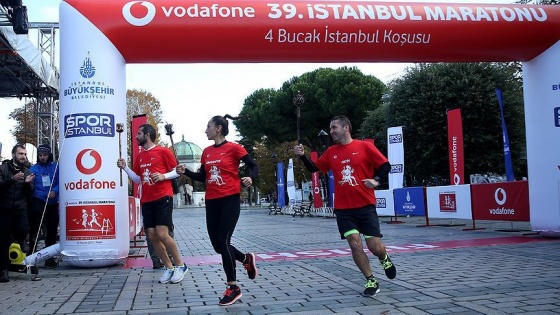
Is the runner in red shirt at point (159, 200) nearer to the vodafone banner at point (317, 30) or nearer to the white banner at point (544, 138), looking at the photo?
the vodafone banner at point (317, 30)

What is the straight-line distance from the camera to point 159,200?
721cm

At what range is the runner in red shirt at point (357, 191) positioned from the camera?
19.5 feet

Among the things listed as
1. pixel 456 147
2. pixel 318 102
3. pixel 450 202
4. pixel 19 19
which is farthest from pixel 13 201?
pixel 318 102

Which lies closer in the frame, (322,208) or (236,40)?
(236,40)

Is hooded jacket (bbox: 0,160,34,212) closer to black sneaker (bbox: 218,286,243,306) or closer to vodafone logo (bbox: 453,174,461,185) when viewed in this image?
black sneaker (bbox: 218,286,243,306)

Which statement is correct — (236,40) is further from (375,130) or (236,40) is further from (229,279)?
(375,130)

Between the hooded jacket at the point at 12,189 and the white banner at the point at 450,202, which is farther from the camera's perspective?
the white banner at the point at 450,202

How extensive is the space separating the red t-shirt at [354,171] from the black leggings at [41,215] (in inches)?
209

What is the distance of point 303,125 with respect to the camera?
46.3 metres

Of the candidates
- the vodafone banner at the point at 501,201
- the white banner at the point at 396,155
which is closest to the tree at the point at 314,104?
the white banner at the point at 396,155

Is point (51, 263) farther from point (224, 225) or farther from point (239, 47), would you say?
point (224, 225)

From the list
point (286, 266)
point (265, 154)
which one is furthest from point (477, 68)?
point (265, 154)

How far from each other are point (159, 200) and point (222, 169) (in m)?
1.47

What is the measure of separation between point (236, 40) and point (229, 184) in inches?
165
